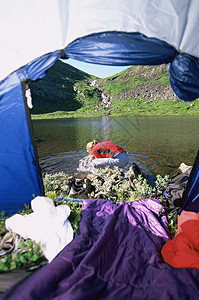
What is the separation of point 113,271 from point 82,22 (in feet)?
11.7

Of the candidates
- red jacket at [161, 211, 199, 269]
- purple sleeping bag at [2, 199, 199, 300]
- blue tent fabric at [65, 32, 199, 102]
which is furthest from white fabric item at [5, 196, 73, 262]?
blue tent fabric at [65, 32, 199, 102]

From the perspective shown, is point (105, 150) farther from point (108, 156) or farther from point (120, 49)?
point (120, 49)

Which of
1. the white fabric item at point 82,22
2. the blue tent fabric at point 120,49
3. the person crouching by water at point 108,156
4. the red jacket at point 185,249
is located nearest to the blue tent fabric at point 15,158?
the white fabric item at point 82,22

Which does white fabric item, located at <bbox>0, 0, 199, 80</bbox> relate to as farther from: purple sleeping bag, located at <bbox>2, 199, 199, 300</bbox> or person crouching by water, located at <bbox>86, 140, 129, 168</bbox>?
person crouching by water, located at <bbox>86, 140, 129, 168</bbox>

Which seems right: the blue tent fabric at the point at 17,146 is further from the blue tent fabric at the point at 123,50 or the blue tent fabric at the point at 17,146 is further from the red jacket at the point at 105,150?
the red jacket at the point at 105,150

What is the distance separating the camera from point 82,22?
8.50 feet

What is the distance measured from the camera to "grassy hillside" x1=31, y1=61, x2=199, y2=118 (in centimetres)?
6812

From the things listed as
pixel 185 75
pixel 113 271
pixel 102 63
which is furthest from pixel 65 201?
pixel 185 75

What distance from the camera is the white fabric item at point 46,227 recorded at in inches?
104

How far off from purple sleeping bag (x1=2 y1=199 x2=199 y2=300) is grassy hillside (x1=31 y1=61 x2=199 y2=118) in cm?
6055

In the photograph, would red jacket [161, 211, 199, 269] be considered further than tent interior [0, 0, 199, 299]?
Yes

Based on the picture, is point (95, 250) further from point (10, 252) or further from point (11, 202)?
point (11, 202)

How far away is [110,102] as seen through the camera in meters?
87.9

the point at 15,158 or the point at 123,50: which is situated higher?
the point at 123,50
